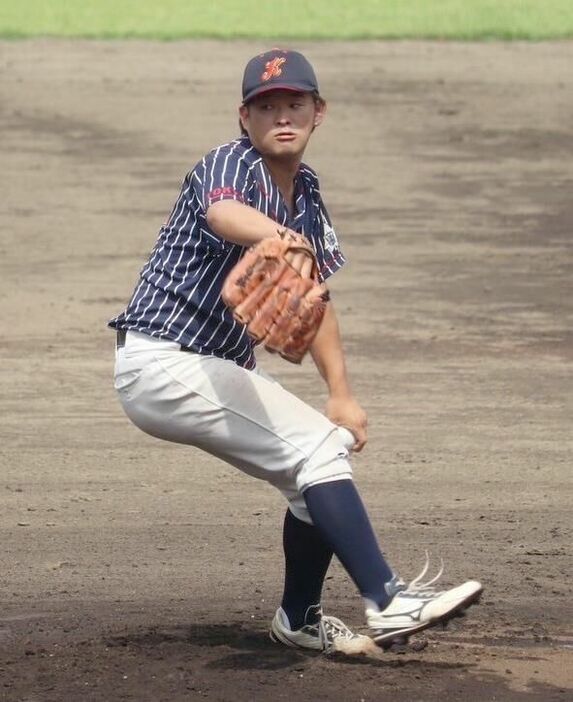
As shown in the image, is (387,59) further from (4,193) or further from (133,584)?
(133,584)

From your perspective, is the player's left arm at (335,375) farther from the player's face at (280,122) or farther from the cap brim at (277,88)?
the cap brim at (277,88)

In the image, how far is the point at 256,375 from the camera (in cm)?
400

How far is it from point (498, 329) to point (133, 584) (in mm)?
4335

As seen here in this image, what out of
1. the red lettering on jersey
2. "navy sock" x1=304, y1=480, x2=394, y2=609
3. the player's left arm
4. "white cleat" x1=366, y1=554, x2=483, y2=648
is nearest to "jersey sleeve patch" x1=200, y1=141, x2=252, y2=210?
the red lettering on jersey

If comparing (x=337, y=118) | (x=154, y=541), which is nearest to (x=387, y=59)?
(x=337, y=118)

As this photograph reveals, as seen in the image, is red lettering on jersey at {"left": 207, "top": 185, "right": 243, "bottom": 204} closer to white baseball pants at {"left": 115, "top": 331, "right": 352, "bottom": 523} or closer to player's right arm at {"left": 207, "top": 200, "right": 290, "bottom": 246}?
player's right arm at {"left": 207, "top": 200, "right": 290, "bottom": 246}

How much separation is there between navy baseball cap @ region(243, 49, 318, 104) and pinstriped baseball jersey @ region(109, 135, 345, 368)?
0.14 m

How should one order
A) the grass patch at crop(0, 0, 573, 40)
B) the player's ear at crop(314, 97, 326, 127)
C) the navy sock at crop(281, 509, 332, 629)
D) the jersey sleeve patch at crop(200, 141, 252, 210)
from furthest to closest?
the grass patch at crop(0, 0, 573, 40), the navy sock at crop(281, 509, 332, 629), the player's ear at crop(314, 97, 326, 127), the jersey sleeve patch at crop(200, 141, 252, 210)

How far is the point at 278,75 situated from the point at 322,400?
11.8ft

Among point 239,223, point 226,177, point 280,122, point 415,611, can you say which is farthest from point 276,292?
point 415,611

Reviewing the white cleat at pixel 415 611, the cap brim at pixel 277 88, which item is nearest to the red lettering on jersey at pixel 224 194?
the cap brim at pixel 277 88

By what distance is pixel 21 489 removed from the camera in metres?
5.99

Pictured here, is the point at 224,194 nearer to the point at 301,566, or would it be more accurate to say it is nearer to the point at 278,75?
the point at 278,75

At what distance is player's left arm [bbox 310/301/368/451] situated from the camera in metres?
3.93
